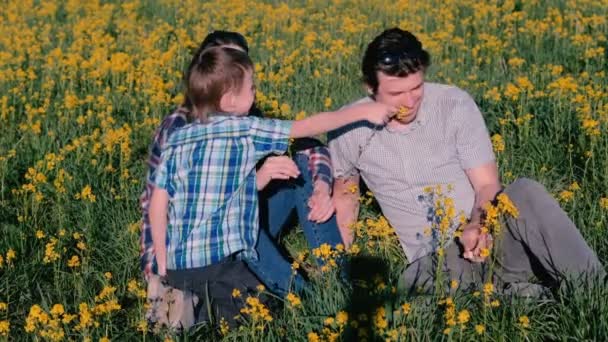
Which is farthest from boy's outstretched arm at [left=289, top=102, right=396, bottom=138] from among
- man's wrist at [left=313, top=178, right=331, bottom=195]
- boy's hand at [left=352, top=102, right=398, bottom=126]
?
man's wrist at [left=313, top=178, right=331, bottom=195]

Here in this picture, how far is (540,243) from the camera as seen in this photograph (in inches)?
132

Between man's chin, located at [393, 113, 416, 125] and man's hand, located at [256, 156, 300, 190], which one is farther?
man's chin, located at [393, 113, 416, 125]

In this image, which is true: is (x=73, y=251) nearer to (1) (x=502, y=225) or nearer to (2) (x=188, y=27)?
(1) (x=502, y=225)

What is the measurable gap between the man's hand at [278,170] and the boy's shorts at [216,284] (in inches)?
14.8

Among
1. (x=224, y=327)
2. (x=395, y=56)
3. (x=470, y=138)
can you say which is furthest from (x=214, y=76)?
(x=470, y=138)

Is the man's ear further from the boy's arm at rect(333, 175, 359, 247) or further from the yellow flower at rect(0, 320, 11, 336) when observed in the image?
the yellow flower at rect(0, 320, 11, 336)

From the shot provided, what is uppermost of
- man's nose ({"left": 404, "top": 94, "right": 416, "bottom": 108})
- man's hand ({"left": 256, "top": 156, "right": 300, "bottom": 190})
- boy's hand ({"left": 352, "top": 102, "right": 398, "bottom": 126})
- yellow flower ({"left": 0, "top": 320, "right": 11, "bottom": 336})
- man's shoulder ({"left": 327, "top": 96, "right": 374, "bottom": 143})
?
boy's hand ({"left": 352, "top": 102, "right": 398, "bottom": 126})

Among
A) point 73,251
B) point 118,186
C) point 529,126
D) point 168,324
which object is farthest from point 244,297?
point 529,126

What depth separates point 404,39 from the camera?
366 centimetres

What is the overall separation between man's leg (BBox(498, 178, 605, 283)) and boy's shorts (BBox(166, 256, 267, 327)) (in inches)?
40.6

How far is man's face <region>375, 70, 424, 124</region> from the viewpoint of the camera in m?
3.63

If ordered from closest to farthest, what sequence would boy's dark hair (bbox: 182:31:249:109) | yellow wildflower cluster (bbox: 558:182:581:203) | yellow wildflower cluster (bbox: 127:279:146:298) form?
1. yellow wildflower cluster (bbox: 127:279:146:298)
2. boy's dark hair (bbox: 182:31:249:109)
3. yellow wildflower cluster (bbox: 558:182:581:203)

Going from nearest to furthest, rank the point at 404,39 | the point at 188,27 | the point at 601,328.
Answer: the point at 601,328 < the point at 404,39 < the point at 188,27

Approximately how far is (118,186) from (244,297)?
1.64 metres
